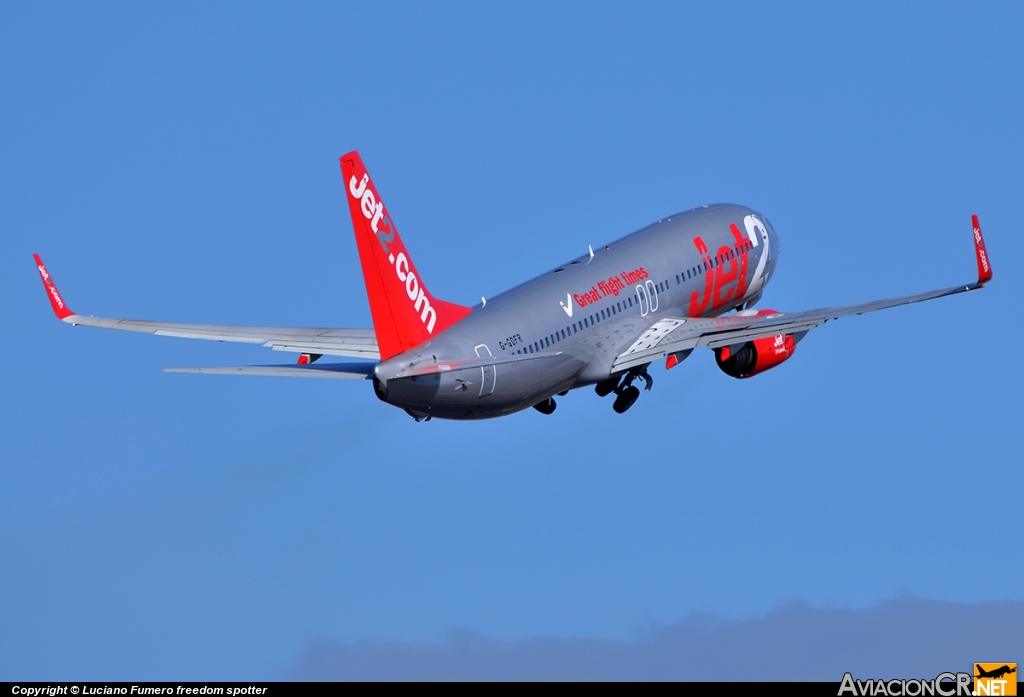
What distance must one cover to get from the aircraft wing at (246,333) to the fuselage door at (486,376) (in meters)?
6.03

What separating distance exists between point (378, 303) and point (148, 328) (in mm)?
11611

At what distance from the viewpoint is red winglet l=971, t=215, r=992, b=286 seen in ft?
216

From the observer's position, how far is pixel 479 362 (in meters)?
64.8

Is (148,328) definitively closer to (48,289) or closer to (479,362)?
(48,289)

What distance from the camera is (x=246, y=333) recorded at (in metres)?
71.6

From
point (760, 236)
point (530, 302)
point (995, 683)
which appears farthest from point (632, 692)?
point (760, 236)

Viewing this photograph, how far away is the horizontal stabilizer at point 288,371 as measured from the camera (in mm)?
63156

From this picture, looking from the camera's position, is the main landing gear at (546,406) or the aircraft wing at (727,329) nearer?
the aircraft wing at (727,329)

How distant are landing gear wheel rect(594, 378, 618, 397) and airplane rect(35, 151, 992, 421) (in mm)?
67

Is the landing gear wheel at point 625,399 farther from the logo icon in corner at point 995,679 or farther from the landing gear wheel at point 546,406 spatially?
the logo icon in corner at point 995,679

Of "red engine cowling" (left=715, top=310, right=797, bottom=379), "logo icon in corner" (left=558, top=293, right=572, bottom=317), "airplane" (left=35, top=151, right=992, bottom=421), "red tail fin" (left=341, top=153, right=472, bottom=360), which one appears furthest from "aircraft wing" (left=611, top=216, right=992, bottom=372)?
"red tail fin" (left=341, top=153, right=472, bottom=360)

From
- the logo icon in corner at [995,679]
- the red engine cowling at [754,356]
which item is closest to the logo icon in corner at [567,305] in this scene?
the red engine cowling at [754,356]

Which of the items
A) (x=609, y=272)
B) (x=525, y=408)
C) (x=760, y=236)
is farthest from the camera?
(x=760, y=236)

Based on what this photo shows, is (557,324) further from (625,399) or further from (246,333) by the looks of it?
(246,333)
